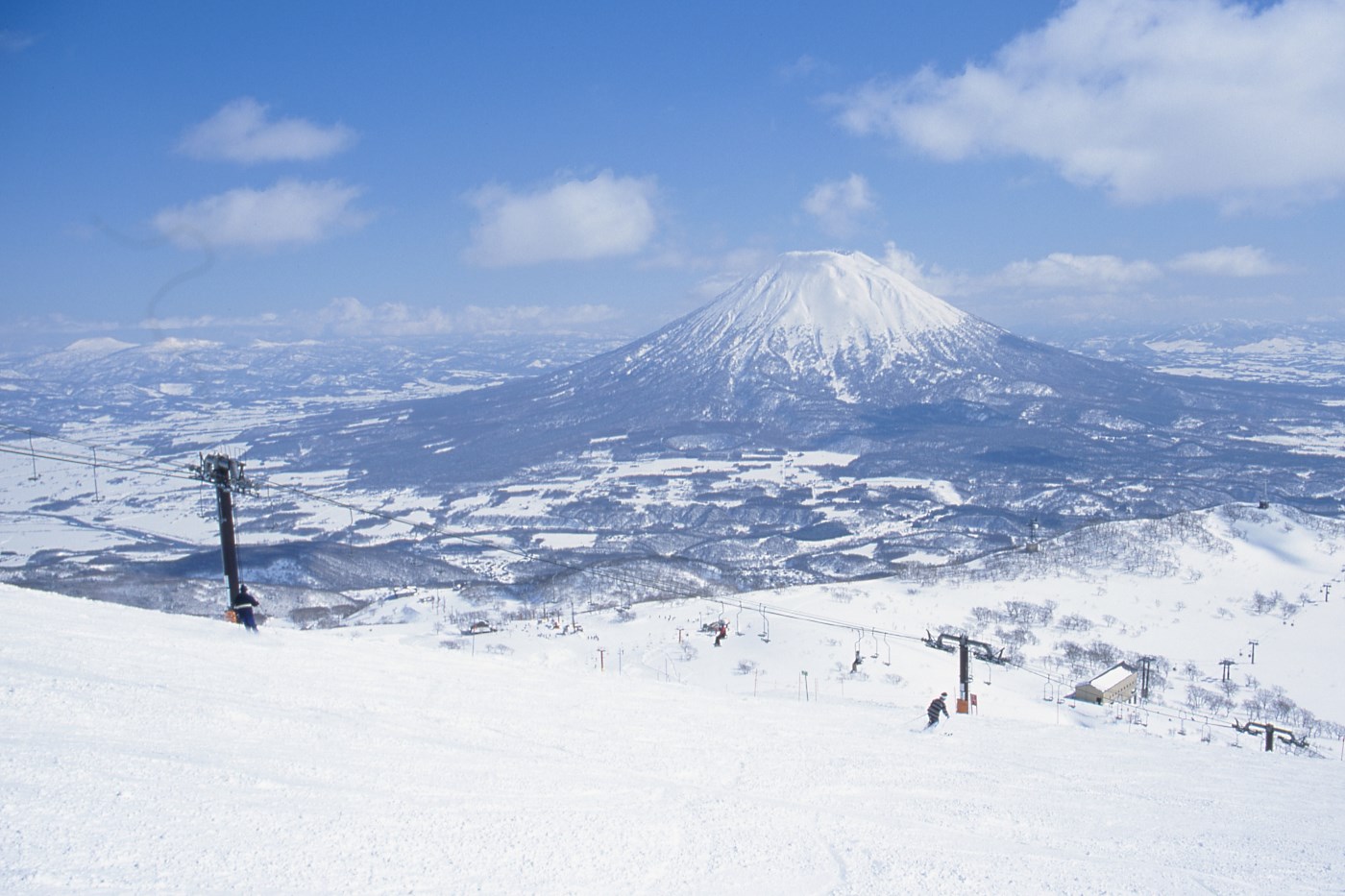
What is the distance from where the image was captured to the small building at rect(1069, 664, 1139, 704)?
24375mm

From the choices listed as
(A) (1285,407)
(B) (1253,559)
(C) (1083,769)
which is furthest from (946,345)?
A: (C) (1083,769)

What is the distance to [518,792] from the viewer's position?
5.74 meters

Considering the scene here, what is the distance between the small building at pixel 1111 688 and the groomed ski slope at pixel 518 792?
622 inches

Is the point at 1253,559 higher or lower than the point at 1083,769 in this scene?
lower

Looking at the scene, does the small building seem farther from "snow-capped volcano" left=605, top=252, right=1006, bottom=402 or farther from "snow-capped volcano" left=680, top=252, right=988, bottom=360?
"snow-capped volcano" left=680, top=252, right=988, bottom=360

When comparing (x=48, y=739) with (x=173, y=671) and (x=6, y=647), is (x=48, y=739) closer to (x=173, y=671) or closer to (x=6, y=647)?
(x=173, y=671)

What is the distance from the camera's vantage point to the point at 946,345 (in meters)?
151

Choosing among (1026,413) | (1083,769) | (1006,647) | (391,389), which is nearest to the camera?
(1083,769)

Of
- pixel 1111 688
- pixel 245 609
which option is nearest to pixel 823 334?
pixel 1111 688

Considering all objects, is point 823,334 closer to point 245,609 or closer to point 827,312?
point 827,312

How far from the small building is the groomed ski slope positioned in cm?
1581

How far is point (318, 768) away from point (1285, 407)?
157062 mm

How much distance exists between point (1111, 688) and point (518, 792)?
80.3 ft

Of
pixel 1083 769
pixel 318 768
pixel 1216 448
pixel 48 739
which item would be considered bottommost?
pixel 1216 448
